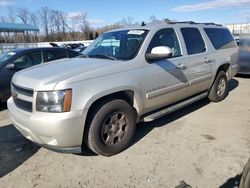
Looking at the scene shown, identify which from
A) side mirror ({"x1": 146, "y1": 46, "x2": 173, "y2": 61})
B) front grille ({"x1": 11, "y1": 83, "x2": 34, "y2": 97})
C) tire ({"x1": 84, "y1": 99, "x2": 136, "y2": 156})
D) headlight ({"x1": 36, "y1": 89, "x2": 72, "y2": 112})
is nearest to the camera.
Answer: headlight ({"x1": 36, "y1": 89, "x2": 72, "y2": 112})

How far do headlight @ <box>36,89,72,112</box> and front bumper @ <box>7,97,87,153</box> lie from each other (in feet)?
0.21

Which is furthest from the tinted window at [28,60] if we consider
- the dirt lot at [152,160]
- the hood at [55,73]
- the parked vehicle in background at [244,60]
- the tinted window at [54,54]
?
the parked vehicle in background at [244,60]

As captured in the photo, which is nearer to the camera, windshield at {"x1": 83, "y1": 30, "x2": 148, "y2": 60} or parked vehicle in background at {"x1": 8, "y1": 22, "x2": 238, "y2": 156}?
parked vehicle in background at {"x1": 8, "y1": 22, "x2": 238, "y2": 156}

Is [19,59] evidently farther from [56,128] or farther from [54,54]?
[56,128]

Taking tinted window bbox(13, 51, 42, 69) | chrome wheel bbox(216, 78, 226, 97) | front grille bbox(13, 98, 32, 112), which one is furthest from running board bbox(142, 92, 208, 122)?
tinted window bbox(13, 51, 42, 69)

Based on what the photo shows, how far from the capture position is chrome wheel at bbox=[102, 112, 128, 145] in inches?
147

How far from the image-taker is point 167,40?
470cm

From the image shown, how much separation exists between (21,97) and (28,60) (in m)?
3.56

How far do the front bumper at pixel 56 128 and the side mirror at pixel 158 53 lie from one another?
149 centimetres

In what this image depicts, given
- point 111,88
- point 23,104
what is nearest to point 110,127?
point 111,88

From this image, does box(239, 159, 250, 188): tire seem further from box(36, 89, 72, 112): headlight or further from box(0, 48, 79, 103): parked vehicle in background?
box(0, 48, 79, 103): parked vehicle in background

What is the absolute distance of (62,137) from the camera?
3.29 m

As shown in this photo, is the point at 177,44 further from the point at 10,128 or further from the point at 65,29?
the point at 65,29

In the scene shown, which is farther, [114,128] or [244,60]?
Answer: [244,60]
